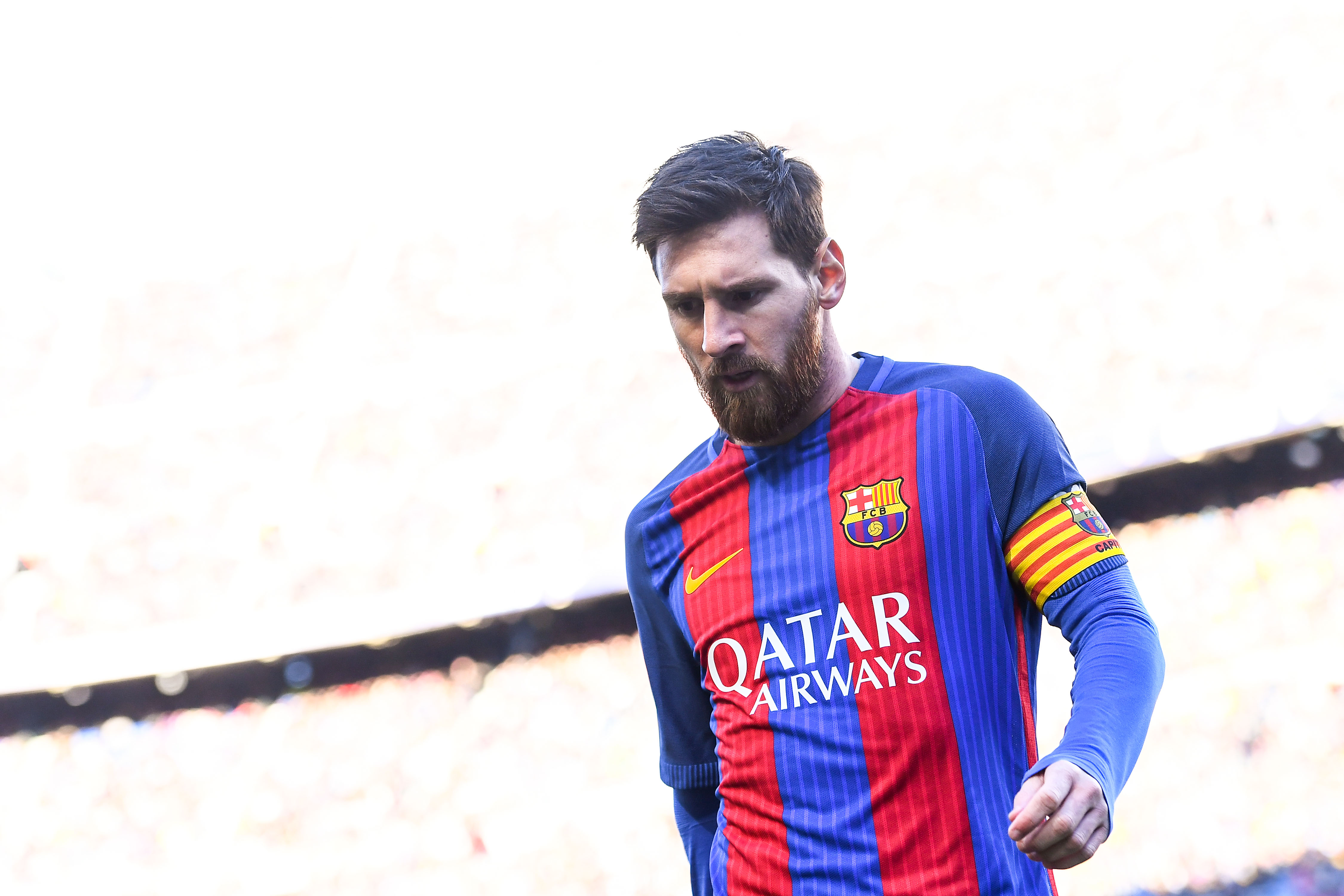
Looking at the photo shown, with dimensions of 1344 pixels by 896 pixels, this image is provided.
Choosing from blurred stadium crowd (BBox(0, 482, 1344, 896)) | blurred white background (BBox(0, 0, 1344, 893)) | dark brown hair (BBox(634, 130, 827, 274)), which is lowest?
blurred stadium crowd (BBox(0, 482, 1344, 896))

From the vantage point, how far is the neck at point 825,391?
55.2 inches

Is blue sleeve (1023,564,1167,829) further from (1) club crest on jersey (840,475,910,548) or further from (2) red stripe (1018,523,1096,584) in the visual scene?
(1) club crest on jersey (840,475,910,548)

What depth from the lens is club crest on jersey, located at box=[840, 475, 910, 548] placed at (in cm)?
128

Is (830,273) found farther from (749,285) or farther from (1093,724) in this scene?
(1093,724)

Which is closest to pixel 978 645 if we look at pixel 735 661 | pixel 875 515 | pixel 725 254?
pixel 875 515

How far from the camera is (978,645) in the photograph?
47.9 inches

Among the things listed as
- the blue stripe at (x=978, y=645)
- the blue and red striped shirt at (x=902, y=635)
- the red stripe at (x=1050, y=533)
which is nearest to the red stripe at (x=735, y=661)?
the blue and red striped shirt at (x=902, y=635)

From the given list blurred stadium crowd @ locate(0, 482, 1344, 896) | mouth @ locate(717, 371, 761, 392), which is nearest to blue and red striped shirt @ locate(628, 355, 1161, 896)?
mouth @ locate(717, 371, 761, 392)

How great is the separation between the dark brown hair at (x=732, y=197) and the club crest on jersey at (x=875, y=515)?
0.28 metres

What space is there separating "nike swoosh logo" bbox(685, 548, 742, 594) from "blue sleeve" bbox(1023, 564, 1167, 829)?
370mm

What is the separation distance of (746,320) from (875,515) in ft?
0.89

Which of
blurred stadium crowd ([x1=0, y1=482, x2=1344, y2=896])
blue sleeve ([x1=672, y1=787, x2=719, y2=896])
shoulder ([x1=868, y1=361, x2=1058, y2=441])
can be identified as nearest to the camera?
shoulder ([x1=868, y1=361, x2=1058, y2=441])

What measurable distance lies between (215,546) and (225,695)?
1.03 m

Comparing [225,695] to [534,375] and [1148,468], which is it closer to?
[534,375]
